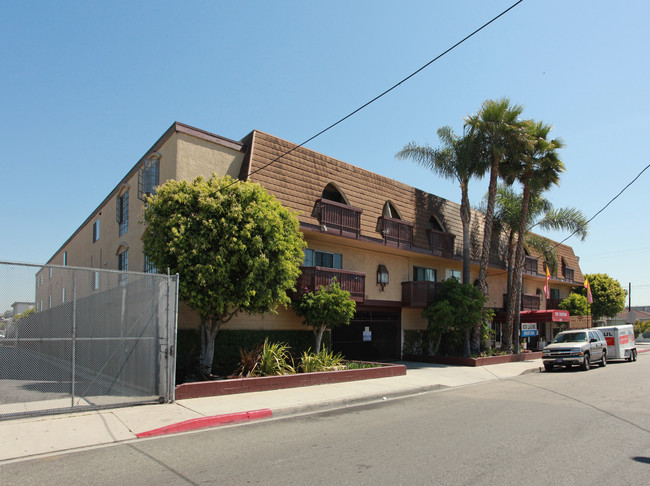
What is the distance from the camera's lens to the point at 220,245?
1329 cm

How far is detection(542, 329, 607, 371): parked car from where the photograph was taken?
20562 millimetres

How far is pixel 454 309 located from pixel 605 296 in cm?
2907

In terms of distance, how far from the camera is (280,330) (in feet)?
59.9

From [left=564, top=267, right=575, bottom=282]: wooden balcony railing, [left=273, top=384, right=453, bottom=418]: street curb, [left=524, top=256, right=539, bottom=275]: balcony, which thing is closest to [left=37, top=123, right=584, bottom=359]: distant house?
[left=524, top=256, right=539, bottom=275]: balcony

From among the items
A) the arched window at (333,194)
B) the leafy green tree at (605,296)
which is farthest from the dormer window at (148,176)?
the leafy green tree at (605,296)

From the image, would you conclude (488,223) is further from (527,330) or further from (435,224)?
(527,330)

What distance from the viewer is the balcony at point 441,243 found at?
23938 millimetres

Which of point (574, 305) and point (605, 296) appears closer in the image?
point (574, 305)

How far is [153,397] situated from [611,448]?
8.67 meters

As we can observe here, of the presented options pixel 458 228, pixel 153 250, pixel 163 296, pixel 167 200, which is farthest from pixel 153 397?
pixel 458 228

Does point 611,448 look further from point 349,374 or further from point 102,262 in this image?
point 102,262

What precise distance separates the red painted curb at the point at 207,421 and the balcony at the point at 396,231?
39.9 ft

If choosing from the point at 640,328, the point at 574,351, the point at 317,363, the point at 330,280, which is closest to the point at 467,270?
the point at 574,351

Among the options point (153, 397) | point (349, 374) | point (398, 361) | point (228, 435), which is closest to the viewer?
point (228, 435)
